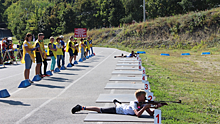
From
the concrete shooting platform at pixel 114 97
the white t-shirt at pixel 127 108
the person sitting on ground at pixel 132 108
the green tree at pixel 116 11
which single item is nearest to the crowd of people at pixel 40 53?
the concrete shooting platform at pixel 114 97

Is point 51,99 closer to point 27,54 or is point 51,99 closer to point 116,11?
point 27,54

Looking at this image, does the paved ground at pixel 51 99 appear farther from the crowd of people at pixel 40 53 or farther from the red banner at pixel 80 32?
the red banner at pixel 80 32

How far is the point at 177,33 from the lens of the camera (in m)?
41.7

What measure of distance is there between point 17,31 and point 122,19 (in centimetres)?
5003

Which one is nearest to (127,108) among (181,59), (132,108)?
(132,108)

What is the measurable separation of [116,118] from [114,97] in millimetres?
2127

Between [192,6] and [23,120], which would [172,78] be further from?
[192,6]

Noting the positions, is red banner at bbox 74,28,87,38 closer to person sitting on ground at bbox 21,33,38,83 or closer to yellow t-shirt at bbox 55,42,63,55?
yellow t-shirt at bbox 55,42,63,55

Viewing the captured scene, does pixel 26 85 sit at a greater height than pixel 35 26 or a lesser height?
lesser

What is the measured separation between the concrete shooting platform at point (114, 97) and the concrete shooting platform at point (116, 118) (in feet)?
4.18

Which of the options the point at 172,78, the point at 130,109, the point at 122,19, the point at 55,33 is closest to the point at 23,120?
the point at 130,109

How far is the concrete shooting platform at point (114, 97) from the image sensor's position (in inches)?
307

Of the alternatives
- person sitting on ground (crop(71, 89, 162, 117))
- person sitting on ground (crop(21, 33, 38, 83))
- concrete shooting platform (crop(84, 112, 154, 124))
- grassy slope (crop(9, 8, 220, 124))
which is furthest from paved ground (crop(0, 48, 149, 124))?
grassy slope (crop(9, 8, 220, 124))

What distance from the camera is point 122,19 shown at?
64.8 metres
